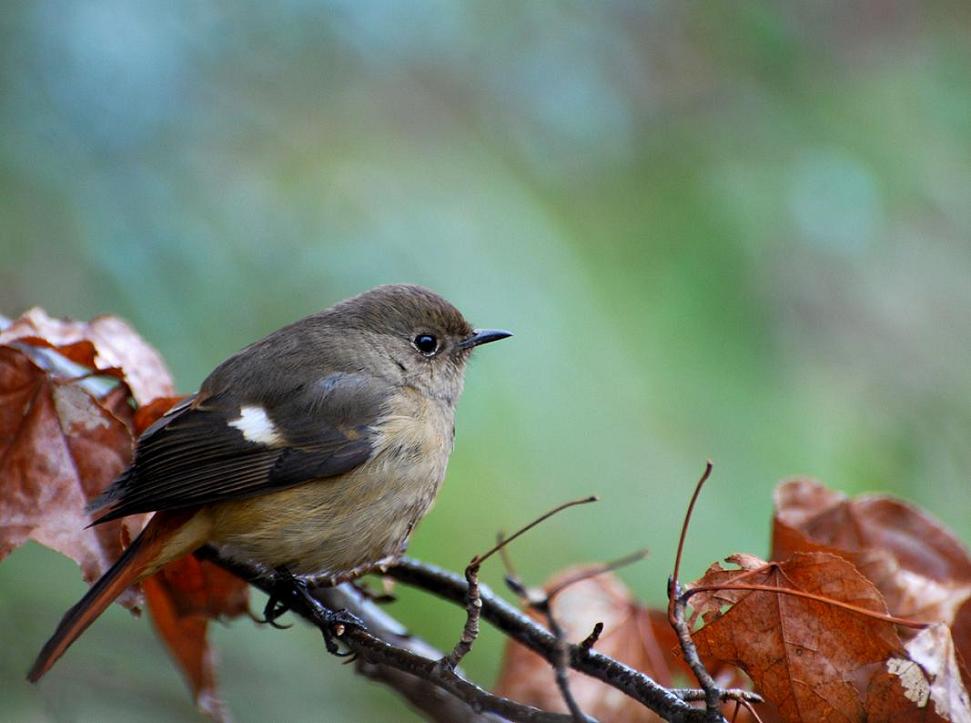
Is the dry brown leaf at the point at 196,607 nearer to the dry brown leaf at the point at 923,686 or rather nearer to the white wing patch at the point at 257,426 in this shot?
the white wing patch at the point at 257,426

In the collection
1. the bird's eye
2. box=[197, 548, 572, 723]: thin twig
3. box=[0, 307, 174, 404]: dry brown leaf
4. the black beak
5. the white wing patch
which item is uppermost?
the black beak

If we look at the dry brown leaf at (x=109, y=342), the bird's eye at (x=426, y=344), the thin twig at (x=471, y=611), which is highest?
the bird's eye at (x=426, y=344)

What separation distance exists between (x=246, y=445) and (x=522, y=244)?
134 cm

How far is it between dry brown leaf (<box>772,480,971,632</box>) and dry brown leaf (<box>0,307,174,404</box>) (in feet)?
5.81

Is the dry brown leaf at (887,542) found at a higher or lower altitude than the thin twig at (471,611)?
higher

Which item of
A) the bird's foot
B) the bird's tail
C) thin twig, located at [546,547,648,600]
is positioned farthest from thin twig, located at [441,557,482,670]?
the bird's tail

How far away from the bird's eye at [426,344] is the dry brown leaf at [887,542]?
154 centimetres

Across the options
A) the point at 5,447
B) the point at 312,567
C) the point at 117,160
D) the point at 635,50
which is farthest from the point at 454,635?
the point at 635,50

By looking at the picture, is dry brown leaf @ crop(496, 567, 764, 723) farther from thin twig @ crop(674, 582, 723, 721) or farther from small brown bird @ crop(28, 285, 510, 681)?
thin twig @ crop(674, 582, 723, 721)

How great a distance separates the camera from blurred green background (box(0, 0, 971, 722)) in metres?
3.77

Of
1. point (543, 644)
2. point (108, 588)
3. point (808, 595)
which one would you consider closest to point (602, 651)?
point (543, 644)

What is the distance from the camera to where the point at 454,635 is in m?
3.85

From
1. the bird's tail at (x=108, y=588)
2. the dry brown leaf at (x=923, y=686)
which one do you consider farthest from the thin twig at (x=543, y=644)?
the bird's tail at (x=108, y=588)

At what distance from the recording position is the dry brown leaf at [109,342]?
9.45 ft
